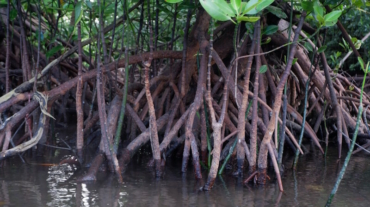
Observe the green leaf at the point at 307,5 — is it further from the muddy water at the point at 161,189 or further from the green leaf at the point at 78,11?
the green leaf at the point at 78,11

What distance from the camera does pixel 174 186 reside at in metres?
3.75

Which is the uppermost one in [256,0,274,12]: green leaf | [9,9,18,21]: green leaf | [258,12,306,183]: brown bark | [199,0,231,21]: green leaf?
[9,9,18,21]: green leaf

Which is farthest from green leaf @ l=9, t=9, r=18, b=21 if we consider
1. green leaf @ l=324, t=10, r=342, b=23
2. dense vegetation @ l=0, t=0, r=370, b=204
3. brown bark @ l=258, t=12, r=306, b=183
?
green leaf @ l=324, t=10, r=342, b=23

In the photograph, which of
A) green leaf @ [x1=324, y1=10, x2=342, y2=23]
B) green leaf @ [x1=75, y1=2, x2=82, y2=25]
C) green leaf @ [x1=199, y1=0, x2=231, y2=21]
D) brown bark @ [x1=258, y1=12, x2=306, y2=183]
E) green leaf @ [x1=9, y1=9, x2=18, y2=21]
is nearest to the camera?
green leaf @ [x1=199, y1=0, x2=231, y2=21]

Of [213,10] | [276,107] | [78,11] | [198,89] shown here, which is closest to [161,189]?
[198,89]

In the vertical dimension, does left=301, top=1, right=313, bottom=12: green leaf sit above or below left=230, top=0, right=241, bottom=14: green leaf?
above

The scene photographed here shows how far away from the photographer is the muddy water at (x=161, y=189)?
11.0 feet

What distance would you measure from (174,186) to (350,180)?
1411 millimetres

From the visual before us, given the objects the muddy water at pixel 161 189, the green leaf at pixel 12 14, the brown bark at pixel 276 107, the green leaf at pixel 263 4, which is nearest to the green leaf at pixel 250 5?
the green leaf at pixel 263 4

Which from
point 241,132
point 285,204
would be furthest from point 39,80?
point 285,204

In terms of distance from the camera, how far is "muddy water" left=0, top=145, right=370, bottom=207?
334cm

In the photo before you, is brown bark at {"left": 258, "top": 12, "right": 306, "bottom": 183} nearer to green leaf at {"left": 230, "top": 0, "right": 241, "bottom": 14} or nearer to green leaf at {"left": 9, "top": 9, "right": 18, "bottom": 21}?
green leaf at {"left": 230, "top": 0, "right": 241, "bottom": 14}

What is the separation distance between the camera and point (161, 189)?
3656 mm

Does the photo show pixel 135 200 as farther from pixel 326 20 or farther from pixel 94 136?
pixel 94 136
